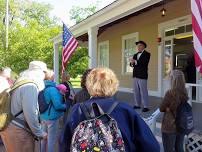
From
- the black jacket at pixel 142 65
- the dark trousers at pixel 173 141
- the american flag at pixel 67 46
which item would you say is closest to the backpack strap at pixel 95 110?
the dark trousers at pixel 173 141

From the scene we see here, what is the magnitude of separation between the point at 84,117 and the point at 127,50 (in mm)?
15049

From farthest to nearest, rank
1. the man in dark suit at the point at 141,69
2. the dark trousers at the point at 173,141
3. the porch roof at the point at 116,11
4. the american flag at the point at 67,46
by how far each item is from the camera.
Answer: the american flag at the point at 67,46 → the man in dark suit at the point at 141,69 → the porch roof at the point at 116,11 → the dark trousers at the point at 173,141

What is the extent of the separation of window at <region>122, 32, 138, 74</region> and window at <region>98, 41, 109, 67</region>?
8.56 feet

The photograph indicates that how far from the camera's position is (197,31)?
14.7 ft

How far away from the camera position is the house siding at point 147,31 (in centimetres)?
1313

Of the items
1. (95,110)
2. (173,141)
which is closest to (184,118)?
(173,141)

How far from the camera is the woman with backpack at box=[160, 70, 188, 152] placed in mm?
5445

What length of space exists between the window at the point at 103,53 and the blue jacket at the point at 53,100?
14.6 metres

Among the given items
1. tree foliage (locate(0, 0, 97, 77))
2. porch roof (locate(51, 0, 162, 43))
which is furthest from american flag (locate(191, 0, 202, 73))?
tree foliage (locate(0, 0, 97, 77))

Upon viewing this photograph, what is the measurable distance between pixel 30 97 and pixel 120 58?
47.0ft

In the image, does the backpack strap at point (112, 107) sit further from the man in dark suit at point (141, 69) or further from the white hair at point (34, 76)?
the man in dark suit at point (141, 69)

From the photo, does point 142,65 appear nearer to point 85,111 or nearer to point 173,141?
point 173,141

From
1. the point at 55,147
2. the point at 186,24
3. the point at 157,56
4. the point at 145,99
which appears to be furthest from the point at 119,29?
the point at 55,147

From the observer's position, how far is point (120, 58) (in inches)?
744
